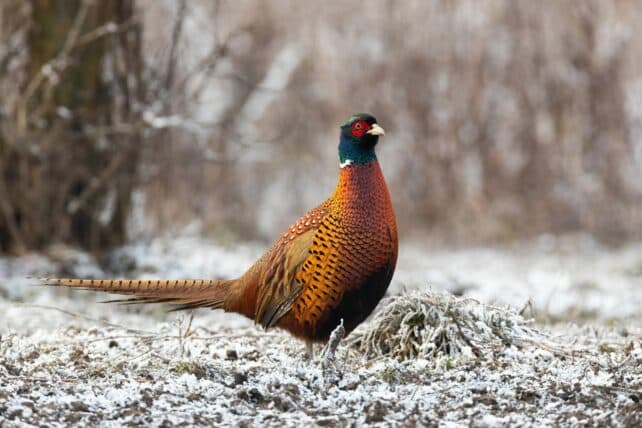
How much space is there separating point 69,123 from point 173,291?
3.56 meters

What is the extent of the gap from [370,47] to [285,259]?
27.1 feet

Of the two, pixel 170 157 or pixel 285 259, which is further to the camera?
pixel 170 157

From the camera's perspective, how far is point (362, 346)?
437cm

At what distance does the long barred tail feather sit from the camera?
4074 millimetres

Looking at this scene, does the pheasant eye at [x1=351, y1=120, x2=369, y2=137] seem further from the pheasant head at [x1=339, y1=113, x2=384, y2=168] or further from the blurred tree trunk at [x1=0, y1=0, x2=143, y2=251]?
the blurred tree trunk at [x1=0, y1=0, x2=143, y2=251]

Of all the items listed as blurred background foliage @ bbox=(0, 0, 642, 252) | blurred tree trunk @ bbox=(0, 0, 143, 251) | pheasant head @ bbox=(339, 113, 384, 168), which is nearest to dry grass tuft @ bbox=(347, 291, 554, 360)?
pheasant head @ bbox=(339, 113, 384, 168)

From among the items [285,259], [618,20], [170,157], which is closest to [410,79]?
[618,20]

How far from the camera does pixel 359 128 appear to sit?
13.3 feet

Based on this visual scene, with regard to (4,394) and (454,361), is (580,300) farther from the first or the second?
(4,394)

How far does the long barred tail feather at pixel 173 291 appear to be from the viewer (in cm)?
407

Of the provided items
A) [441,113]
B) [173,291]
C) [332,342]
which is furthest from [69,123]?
[441,113]

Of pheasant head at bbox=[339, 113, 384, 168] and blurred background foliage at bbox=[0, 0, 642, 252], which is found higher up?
blurred background foliage at bbox=[0, 0, 642, 252]

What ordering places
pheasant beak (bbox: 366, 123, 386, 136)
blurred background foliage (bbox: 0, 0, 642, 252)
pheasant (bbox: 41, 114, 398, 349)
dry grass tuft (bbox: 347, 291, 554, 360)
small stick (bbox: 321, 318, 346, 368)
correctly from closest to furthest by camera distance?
small stick (bbox: 321, 318, 346, 368) → pheasant (bbox: 41, 114, 398, 349) → pheasant beak (bbox: 366, 123, 386, 136) → dry grass tuft (bbox: 347, 291, 554, 360) → blurred background foliage (bbox: 0, 0, 642, 252)

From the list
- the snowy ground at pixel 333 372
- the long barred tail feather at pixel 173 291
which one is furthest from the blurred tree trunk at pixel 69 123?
the long barred tail feather at pixel 173 291
